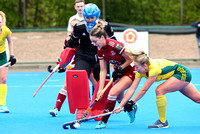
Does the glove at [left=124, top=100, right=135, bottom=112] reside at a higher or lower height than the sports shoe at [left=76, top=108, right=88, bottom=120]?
higher

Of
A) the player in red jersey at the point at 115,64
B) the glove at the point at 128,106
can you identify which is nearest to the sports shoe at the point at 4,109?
the player in red jersey at the point at 115,64

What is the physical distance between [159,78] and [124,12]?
13677 millimetres

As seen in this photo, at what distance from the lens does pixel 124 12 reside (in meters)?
19.7

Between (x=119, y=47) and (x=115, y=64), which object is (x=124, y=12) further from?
(x=119, y=47)

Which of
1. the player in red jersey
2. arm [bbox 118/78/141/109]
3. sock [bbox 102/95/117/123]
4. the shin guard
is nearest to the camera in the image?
arm [bbox 118/78/141/109]

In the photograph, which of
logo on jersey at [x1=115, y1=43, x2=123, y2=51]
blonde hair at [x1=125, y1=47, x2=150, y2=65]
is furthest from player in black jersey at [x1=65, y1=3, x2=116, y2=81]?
blonde hair at [x1=125, y1=47, x2=150, y2=65]

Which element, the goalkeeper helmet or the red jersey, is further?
the goalkeeper helmet

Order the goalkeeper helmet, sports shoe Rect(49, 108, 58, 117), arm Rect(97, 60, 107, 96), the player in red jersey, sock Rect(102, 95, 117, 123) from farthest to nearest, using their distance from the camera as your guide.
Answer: sports shoe Rect(49, 108, 58, 117), the goalkeeper helmet, arm Rect(97, 60, 107, 96), sock Rect(102, 95, 117, 123), the player in red jersey

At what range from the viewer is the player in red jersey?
6230 mm

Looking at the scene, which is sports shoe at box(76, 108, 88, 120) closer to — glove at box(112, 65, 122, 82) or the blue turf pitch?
the blue turf pitch

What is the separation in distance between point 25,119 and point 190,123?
2553 mm

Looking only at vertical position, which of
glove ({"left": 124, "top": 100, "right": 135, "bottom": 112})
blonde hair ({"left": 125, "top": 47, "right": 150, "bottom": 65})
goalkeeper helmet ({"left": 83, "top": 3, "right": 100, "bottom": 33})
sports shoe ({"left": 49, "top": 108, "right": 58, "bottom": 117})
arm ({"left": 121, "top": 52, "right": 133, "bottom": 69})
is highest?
goalkeeper helmet ({"left": 83, "top": 3, "right": 100, "bottom": 33})

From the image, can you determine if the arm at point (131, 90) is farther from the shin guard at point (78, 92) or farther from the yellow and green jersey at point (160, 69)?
the shin guard at point (78, 92)

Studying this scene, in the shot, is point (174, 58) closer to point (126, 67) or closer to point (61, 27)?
point (61, 27)
